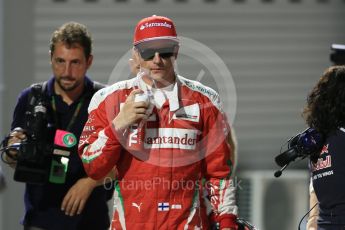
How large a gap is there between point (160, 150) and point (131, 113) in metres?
0.26

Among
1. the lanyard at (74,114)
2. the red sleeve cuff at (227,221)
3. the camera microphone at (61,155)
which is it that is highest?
the lanyard at (74,114)

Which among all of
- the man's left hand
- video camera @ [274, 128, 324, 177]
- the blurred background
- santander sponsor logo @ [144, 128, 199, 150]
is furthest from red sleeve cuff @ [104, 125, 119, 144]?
the blurred background

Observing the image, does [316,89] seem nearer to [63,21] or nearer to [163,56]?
[163,56]

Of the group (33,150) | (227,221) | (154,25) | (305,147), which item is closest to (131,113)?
(154,25)

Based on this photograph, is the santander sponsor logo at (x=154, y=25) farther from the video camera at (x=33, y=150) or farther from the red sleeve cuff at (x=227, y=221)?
the video camera at (x=33, y=150)

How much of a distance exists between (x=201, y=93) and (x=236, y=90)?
4339 millimetres

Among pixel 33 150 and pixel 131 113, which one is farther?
pixel 33 150

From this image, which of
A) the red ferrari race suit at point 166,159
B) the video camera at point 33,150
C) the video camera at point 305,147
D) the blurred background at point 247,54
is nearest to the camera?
the red ferrari race suit at point 166,159

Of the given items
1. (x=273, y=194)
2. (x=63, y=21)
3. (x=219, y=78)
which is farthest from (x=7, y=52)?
(x=273, y=194)

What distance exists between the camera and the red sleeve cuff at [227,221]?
4574 millimetres

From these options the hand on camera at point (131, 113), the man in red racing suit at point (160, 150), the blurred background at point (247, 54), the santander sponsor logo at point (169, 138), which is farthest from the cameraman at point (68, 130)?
the blurred background at point (247, 54)

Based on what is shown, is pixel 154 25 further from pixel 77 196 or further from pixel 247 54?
pixel 247 54

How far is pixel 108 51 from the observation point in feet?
29.4

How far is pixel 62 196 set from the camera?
5.64 metres
